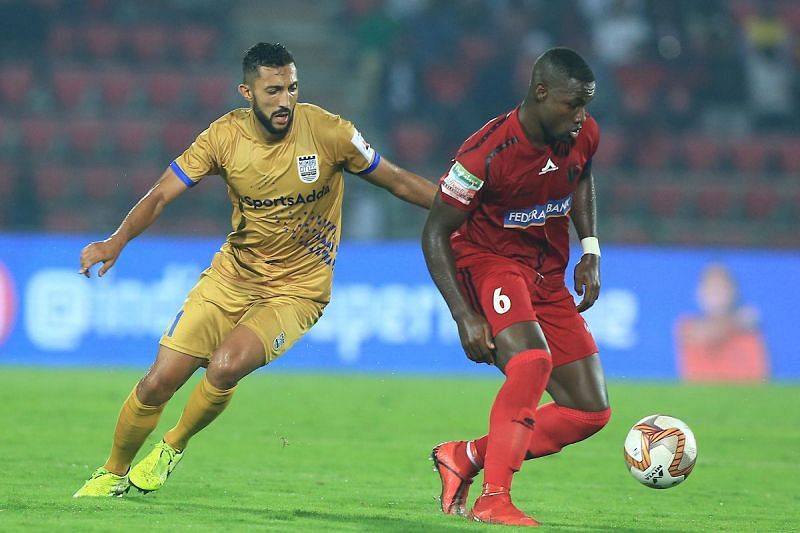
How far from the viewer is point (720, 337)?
1488 centimetres

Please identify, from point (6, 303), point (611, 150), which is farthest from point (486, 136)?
point (611, 150)

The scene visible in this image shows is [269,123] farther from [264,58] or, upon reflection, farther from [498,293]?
[498,293]

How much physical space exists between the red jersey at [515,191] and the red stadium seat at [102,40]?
46.7 feet

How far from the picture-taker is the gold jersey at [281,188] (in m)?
6.69

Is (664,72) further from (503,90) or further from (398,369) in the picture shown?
(398,369)

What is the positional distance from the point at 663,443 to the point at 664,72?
14.7m

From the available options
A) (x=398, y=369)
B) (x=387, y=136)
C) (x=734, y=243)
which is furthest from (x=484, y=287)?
(x=387, y=136)

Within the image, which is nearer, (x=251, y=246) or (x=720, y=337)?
(x=251, y=246)

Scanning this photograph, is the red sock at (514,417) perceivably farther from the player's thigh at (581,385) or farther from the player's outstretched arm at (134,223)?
the player's outstretched arm at (134,223)

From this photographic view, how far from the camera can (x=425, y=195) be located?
6.79 meters

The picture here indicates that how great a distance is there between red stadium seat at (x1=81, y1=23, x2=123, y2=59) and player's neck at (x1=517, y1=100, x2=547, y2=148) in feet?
47.8

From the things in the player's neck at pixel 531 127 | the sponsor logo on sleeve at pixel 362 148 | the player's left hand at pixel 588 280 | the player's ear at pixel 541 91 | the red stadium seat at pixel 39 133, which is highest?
the red stadium seat at pixel 39 133

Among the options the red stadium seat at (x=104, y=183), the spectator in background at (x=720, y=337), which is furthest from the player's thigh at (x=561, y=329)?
the red stadium seat at (x=104, y=183)

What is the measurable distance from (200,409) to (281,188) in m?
1.19
